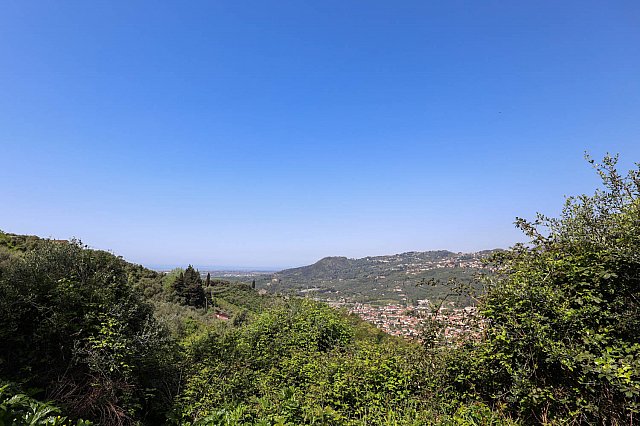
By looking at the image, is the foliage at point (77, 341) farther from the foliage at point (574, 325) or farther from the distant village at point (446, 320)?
the foliage at point (574, 325)

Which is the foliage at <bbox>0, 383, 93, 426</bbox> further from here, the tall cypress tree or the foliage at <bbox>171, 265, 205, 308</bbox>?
the tall cypress tree

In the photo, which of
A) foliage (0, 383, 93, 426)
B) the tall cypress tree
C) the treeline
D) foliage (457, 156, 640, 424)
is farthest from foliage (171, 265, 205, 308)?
foliage (457, 156, 640, 424)

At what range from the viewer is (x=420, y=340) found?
6035mm

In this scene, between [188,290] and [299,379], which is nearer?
[299,379]

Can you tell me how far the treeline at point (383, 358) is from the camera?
13.6ft

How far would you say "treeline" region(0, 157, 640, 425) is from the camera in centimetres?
416

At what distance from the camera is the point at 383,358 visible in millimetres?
6020

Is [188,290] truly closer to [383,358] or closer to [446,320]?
[383,358]

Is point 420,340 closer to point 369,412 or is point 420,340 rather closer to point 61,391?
point 369,412

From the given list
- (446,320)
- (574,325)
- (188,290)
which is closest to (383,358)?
(446,320)

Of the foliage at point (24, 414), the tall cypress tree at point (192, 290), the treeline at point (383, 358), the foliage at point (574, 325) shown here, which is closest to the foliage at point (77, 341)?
the treeline at point (383, 358)

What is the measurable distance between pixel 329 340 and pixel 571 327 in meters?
6.07

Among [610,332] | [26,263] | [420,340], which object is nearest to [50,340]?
[26,263]

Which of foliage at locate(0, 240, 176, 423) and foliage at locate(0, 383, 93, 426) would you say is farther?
foliage at locate(0, 240, 176, 423)
